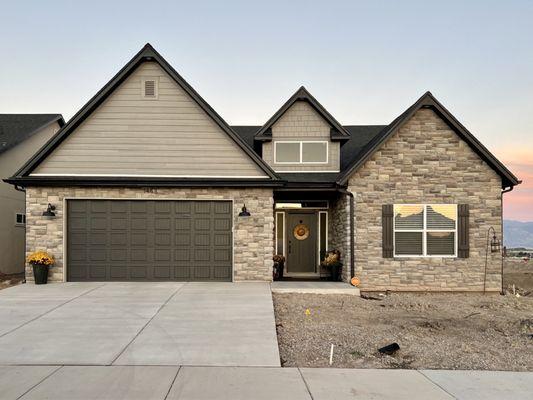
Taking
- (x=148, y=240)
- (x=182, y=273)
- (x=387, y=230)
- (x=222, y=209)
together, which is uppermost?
(x=222, y=209)

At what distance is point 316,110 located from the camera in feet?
50.0

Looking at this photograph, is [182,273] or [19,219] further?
[19,219]

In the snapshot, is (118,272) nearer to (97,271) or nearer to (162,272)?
(97,271)

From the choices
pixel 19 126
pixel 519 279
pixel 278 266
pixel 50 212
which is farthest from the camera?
pixel 19 126

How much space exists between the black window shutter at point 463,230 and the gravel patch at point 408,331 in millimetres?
1368

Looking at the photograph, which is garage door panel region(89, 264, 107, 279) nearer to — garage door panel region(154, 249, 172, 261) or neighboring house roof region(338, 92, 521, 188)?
garage door panel region(154, 249, 172, 261)

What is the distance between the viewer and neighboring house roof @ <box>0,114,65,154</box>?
1798 centimetres

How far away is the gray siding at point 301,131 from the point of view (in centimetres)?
1531

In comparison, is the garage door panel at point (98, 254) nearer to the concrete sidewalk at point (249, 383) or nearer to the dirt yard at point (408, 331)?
the dirt yard at point (408, 331)

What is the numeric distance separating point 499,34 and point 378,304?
30.8 ft

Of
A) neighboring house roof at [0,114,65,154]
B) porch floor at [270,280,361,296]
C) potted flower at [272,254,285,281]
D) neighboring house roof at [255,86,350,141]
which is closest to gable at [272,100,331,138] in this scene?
neighboring house roof at [255,86,350,141]

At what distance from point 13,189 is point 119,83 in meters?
7.98

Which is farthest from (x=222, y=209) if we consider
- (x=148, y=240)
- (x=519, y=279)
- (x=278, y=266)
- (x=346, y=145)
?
(x=519, y=279)

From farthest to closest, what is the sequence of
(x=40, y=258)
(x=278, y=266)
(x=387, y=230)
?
(x=278, y=266), (x=387, y=230), (x=40, y=258)
